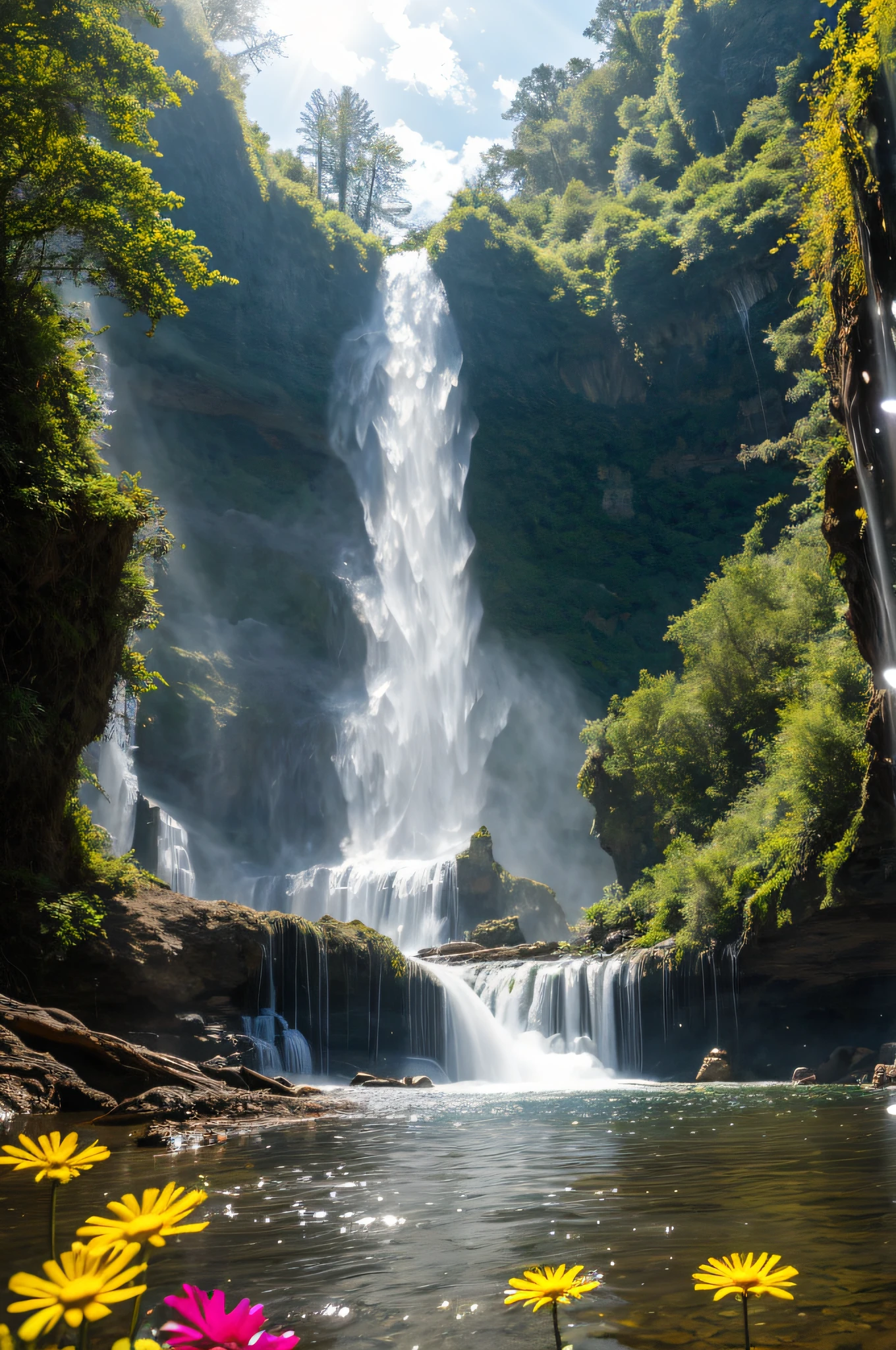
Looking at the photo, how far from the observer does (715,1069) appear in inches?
713

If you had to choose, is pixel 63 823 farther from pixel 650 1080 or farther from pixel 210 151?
pixel 210 151

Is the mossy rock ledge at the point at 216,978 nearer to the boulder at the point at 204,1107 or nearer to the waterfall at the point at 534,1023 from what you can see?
the waterfall at the point at 534,1023

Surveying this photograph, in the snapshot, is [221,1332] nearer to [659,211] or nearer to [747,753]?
[747,753]

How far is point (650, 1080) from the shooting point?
1950 cm

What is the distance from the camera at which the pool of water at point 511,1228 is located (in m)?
2.68

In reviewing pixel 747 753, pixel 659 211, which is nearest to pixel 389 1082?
pixel 747 753

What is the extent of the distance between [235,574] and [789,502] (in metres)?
27.7

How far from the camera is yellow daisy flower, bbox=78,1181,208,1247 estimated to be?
0.86 m

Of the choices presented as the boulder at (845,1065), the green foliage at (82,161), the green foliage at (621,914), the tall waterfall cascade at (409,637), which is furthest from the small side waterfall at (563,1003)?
the green foliage at (82,161)

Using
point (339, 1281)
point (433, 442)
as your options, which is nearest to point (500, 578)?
point (433, 442)

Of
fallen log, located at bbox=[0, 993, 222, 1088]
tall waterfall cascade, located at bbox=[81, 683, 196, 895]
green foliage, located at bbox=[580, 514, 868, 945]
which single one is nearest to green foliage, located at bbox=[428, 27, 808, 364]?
green foliage, located at bbox=[580, 514, 868, 945]

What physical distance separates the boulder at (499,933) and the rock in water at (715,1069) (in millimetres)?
12932

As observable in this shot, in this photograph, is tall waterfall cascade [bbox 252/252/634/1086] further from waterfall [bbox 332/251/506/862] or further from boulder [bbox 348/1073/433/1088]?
boulder [bbox 348/1073/433/1088]

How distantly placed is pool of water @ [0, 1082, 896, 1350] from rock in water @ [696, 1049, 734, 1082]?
11.7m
